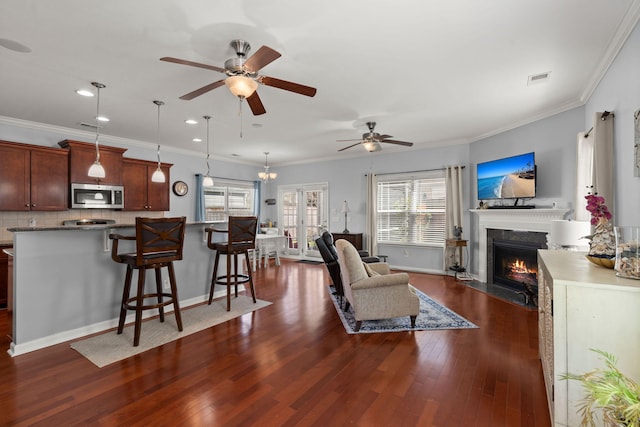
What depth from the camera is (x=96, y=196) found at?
5.12 metres

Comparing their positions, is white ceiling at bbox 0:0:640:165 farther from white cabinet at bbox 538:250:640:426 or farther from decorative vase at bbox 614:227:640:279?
white cabinet at bbox 538:250:640:426

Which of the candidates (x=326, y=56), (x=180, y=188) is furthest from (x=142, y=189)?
(x=326, y=56)

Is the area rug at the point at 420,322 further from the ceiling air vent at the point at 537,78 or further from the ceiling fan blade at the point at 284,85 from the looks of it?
the ceiling air vent at the point at 537,78

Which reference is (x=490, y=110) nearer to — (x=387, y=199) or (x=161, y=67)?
(x=387, y=199)

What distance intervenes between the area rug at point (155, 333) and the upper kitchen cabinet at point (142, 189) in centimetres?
281

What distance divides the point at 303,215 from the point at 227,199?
2053 mm

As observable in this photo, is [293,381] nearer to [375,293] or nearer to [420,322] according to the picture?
[375,293]

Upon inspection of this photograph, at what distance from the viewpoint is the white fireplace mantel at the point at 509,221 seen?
14.2 feet

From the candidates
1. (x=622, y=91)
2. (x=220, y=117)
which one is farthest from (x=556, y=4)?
(x=220, y=117)

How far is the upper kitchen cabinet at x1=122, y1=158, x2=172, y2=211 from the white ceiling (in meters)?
1.10

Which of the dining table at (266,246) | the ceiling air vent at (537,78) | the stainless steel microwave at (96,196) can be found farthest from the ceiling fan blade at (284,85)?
the dining table at (266,246)

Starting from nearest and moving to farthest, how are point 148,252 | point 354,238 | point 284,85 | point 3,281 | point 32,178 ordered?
point 284,85, point 148,252, point 3,281, point 32,178, point 354,238

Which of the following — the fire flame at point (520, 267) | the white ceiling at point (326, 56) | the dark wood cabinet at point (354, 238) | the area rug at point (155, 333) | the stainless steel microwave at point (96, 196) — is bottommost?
the area rug at point (155, 333)

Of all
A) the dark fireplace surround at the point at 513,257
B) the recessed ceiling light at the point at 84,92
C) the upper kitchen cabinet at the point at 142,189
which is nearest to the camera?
the recessed ceiling light at the point at 84,92
